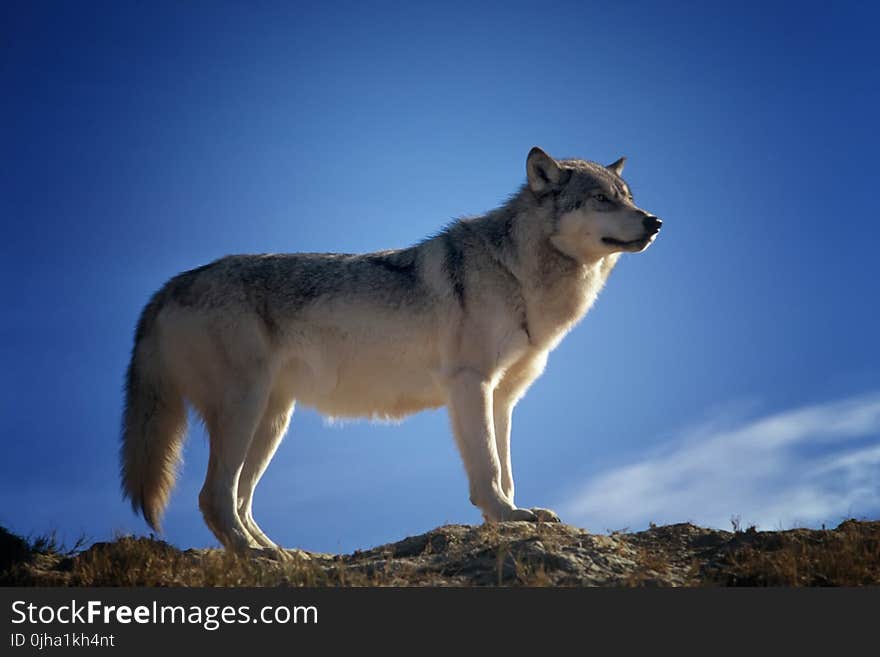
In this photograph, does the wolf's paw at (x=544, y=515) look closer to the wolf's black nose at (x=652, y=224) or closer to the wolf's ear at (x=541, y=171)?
the wolf's black nose at (x=652, y=224)

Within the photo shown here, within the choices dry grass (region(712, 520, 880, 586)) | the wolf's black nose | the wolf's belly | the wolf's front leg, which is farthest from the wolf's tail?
dry grass (region(712, 520, 880, 586))

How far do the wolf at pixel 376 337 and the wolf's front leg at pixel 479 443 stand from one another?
14 mm

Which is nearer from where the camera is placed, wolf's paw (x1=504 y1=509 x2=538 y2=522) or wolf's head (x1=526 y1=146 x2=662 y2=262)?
wolf's paw (x1=504 y1=509 x2=538 y2=522)

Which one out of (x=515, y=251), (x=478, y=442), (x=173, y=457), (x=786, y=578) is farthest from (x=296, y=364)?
(x=786, y=578)

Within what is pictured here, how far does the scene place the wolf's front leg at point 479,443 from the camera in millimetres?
7801

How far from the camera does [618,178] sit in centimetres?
891

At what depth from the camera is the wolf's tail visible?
809cm

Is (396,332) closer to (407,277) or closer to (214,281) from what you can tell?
(407,277)

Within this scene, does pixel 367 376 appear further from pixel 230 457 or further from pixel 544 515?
pixel 544 515

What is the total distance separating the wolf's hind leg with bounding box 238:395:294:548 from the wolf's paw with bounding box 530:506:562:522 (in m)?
2.96

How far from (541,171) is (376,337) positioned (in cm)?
257

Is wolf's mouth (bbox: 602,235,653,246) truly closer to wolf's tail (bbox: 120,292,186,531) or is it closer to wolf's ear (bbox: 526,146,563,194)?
wolf's ear (bbox: 526,146,563,194)

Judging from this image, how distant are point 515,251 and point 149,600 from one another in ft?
16.6

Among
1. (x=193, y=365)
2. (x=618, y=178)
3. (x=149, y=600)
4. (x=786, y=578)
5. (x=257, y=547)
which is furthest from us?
(x=618, y=178)
